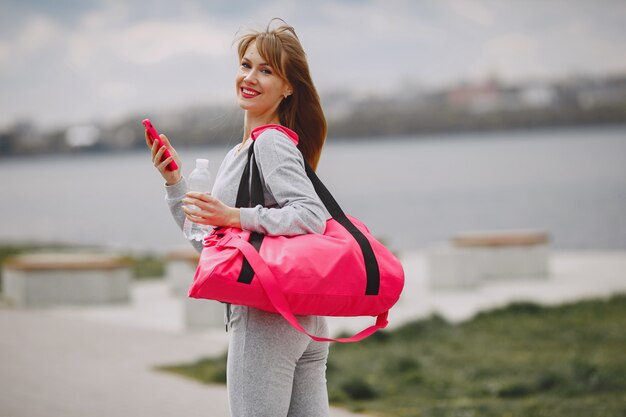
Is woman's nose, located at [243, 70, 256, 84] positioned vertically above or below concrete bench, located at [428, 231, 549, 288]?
above

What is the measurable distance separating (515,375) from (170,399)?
9.76 ft

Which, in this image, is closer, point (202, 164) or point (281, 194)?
point (281, 194)

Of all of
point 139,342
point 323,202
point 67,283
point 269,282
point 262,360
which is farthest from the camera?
point 67,283

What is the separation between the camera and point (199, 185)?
3672 mm

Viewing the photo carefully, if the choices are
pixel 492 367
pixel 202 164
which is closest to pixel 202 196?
pixel 202 164

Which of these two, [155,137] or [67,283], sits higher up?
[155,137]

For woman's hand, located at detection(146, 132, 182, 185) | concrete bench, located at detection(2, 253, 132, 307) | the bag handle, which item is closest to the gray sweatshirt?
the bag handle

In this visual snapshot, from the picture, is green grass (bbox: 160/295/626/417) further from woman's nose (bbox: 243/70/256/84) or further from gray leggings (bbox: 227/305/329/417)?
woman's nose (bbox: 243/70/256/84)

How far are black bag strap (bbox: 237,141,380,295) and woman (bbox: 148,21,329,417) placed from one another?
0.03m

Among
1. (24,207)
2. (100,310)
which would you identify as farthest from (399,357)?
(24,207)

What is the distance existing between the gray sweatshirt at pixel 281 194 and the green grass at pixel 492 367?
404cm

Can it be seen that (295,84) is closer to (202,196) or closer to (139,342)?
(202,196)

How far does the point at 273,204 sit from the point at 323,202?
0.57ft

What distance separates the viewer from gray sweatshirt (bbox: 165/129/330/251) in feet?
11.1
